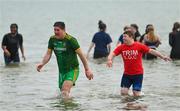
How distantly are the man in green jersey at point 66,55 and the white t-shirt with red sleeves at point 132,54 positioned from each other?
0.96m

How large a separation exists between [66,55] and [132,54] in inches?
58.7

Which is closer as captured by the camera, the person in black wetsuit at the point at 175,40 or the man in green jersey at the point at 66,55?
the man in green jersey at the point at 66,55

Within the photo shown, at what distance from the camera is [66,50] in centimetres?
1390

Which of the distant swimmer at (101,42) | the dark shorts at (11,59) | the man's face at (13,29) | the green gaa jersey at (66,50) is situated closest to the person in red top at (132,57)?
the green gaa jersey at (66,50)

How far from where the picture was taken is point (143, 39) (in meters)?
23.5

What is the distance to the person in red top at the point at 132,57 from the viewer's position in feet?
46.9

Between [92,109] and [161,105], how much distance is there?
153 cm

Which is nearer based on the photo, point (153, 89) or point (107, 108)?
point (107, 108)

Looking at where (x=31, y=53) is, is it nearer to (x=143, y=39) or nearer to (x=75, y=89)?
(x=143, y=39)

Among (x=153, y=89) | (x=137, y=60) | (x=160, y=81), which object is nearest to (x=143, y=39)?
(x=160, y=81)

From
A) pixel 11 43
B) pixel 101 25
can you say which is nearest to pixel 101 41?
pixel 101 25

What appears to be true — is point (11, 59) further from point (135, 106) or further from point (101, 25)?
point (135, 106)

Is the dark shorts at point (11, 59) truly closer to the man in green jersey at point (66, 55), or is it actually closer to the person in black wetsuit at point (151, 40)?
the person in black wetsuit at point (151, 40)

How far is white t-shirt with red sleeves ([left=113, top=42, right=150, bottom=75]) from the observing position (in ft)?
46.9
